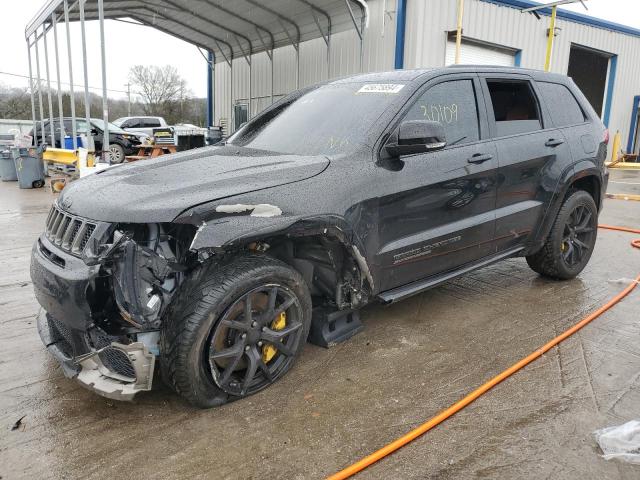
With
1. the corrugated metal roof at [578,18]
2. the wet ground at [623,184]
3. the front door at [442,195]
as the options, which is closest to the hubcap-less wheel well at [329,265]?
the front door at [442,195]

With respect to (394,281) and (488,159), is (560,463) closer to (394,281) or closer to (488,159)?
(394,281)

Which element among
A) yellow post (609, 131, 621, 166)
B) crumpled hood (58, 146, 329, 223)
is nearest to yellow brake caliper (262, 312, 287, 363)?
crumpled hood (58, 146, 329, 223)

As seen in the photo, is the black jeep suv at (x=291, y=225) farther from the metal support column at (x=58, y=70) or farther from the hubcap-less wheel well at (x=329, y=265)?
the metal support column at (x=58, y=70)

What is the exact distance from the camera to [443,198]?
3.46 m

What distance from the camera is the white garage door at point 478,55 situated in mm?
13805

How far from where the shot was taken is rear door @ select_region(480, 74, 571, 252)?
155 inches

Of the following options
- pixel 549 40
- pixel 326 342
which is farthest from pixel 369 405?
pixel 549 40

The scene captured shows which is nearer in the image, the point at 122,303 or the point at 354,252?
the point at 122,303

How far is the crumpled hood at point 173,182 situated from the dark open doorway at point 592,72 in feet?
66.1

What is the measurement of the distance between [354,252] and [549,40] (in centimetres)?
1493

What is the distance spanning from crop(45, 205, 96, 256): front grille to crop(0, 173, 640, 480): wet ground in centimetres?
89

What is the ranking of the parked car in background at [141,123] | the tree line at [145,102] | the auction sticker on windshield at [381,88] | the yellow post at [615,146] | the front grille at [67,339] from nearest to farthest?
the front grille at [67,339]
the auction sticker on windshield at [381,88]
the yellow post at [615,146]
the parked car in background at [141,123]
the tree line at [145,102]

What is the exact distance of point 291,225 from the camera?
2.71m

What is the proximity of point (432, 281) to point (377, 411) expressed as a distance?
1181 mm
